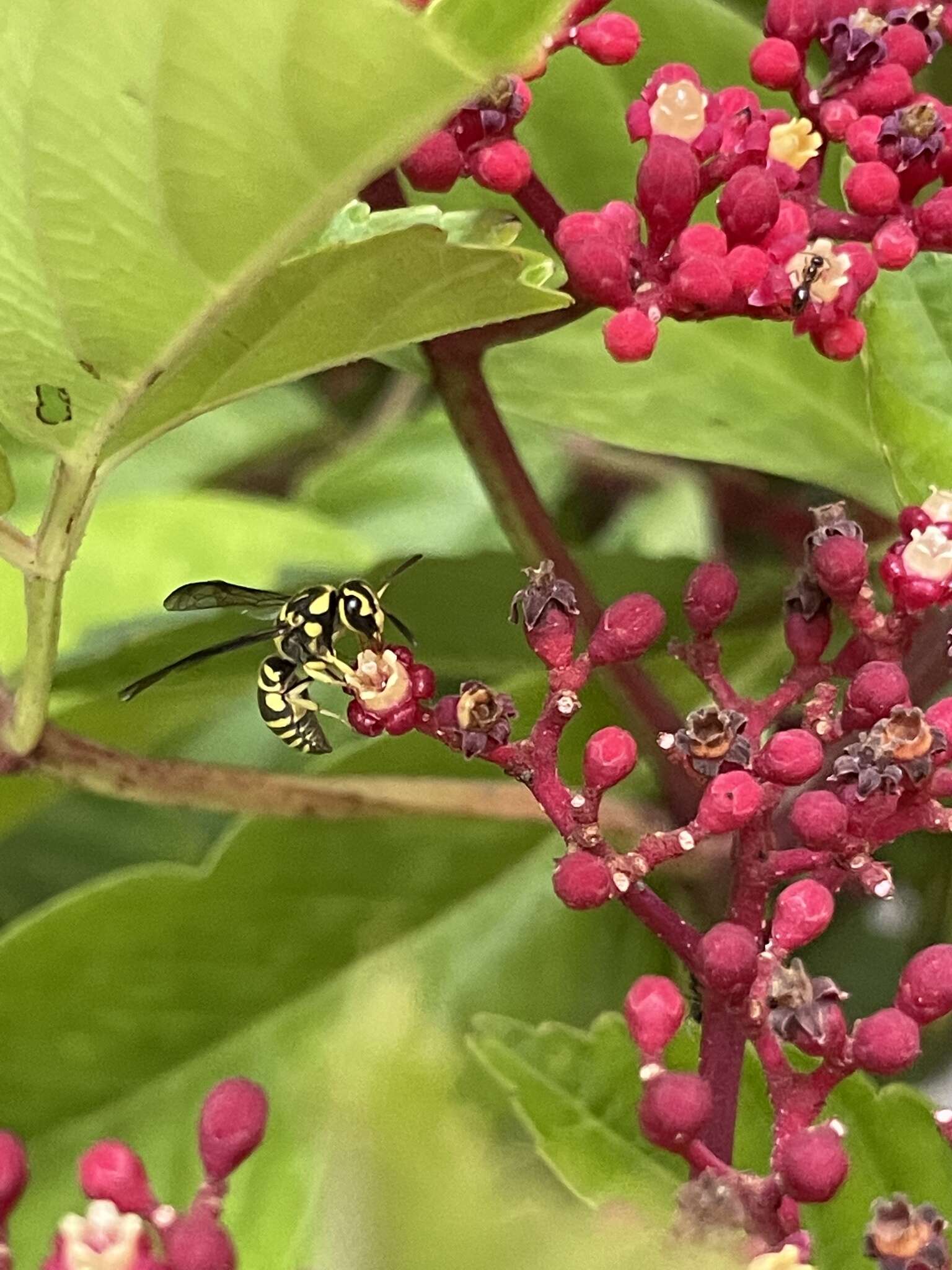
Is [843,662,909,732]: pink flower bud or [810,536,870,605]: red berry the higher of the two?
[810,536,870,605]: red berry

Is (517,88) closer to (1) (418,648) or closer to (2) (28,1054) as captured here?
(1) (418,648)

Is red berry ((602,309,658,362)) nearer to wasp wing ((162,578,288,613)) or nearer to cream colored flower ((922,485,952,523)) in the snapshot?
cream colored flower ((922,485,952,523))

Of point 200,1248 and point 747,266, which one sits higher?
point 747,266

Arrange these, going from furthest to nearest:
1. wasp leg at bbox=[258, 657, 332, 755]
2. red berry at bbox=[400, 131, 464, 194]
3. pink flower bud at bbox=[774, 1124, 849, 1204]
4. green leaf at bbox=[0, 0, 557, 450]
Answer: wasp leg at bbox=[258, 657, 332, 755] < red berry at bbox=[400, 131, 464, 194] < pink flower bud at bbox=[774, 1124, 849, 1204] < green leaf at bbox=[0, 0, 557, 450]

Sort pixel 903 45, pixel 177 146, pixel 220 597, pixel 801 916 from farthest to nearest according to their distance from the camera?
pixel 220 597 < pixel 903 45 < pixel 801 916 < pixel 177 146

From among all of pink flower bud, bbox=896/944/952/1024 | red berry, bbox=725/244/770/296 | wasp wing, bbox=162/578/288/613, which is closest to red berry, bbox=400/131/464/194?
red berry, bbox=725/244/770/296

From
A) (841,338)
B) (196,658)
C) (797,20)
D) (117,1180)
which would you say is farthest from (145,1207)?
(797,20)

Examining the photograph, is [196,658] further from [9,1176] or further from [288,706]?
[9,1176]
